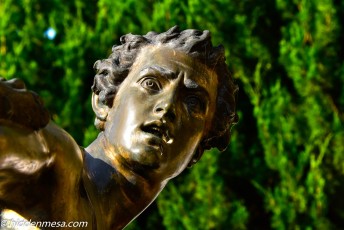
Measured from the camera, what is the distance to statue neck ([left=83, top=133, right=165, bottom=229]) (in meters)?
2.81

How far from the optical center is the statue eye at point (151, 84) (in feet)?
9.47

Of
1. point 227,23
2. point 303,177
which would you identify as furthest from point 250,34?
point 303,177

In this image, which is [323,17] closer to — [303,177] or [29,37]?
[303,177]

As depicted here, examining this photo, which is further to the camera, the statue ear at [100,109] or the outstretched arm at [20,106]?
the statue ear at [100,109]

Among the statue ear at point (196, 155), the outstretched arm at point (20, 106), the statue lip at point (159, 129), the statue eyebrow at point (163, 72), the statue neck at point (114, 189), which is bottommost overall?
the statue ear at point (196, 155)

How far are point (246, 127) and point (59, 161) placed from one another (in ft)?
19.5

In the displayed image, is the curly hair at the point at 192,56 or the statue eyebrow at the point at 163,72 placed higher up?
the statue eyebrow at the point at 163,72

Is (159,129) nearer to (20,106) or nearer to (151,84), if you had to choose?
(151,84)

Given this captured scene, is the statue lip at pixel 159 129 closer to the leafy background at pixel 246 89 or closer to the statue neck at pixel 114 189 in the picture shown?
the statue neck at pixel 114 189

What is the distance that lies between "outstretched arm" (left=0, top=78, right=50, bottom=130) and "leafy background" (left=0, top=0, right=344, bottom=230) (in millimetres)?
5310

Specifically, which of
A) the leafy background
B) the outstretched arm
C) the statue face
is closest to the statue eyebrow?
the statue face

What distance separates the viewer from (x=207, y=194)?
25.6 feet

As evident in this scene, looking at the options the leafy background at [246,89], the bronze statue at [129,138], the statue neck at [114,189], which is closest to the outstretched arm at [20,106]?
the bronze statue at [129,138]

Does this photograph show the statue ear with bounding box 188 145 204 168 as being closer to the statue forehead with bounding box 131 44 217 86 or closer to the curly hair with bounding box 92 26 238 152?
the curly hair with bounding box 92 26 238 152
